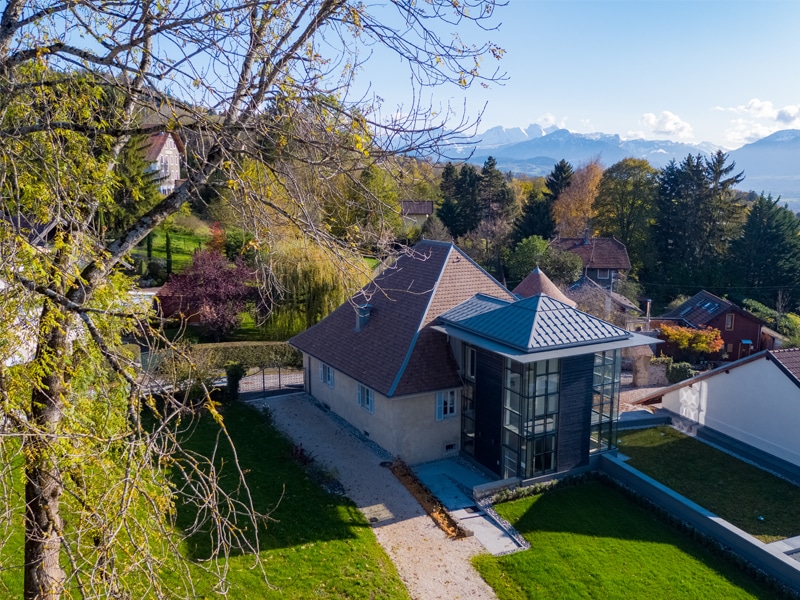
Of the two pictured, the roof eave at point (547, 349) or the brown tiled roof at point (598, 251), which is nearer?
the roof eave at point (547, 349)

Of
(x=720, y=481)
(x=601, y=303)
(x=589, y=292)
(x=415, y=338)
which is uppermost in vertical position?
(x=415, y=338)

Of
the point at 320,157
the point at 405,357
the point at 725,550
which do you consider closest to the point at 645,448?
the point at 725,550

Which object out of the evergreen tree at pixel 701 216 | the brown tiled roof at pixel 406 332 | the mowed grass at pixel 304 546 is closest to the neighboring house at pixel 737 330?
the evergreen tree at pixel 701 216

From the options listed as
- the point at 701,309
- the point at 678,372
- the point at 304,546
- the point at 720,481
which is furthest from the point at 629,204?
the point at 304,546

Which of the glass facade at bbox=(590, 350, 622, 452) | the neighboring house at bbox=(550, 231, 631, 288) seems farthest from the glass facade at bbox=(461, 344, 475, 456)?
the neighboring house at bbox=(550, 231, 631, 288)

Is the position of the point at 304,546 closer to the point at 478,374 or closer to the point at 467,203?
the point at 478,374

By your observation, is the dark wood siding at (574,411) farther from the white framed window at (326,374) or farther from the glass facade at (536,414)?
the white framed window at (326,374)
